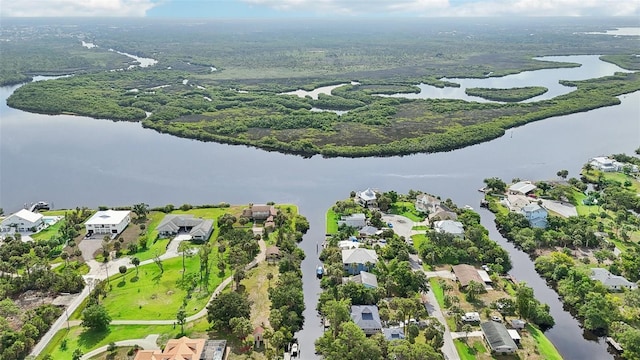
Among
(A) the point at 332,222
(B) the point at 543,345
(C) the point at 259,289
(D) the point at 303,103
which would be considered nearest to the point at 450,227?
(A) the point at 332,222

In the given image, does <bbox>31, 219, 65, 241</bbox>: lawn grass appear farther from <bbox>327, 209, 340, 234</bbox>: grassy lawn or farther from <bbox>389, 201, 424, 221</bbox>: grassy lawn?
<bbox>389, 201, 424, 221</bbox>: grassy lawn

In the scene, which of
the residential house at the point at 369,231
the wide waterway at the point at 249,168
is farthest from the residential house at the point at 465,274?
the residential house at the point at 369,231

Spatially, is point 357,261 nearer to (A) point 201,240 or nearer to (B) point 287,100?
(A) point 201,240

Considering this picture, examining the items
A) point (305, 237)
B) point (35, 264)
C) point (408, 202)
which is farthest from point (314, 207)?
point (35, 264)

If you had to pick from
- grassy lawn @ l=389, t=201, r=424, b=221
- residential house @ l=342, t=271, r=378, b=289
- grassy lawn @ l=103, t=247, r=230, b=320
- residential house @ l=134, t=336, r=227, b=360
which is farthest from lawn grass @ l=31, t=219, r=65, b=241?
grassy lawn @ l=389, t=201, r=424, b=221

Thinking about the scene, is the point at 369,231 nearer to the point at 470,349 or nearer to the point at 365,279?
the point at 365,279
